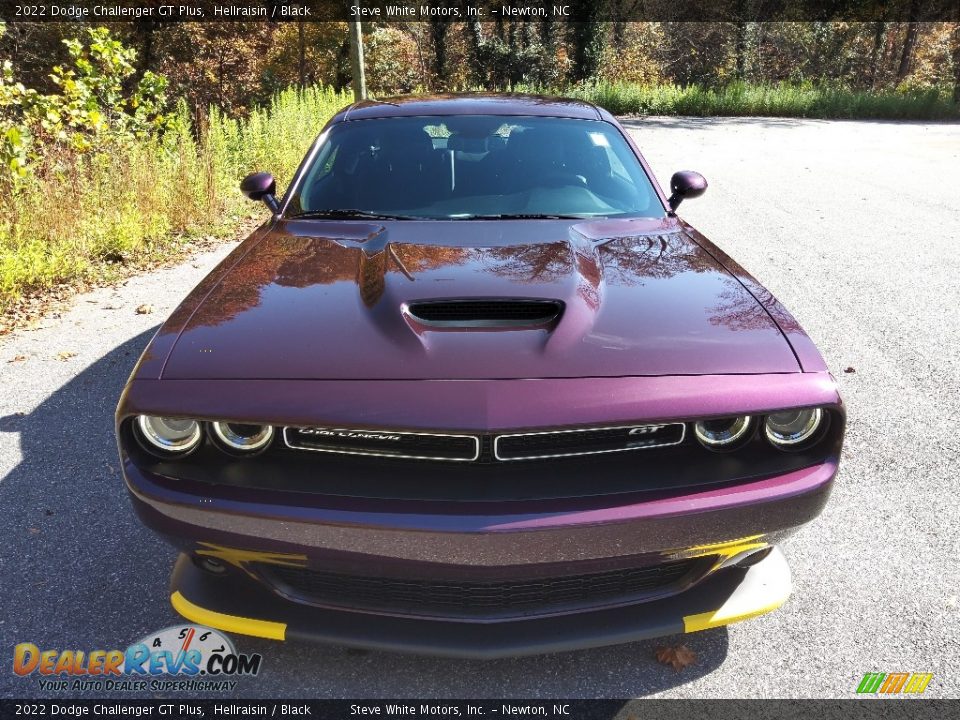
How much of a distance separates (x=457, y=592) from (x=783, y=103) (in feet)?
82.9

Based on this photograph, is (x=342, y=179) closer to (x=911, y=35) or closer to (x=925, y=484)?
(x=925, y=484)

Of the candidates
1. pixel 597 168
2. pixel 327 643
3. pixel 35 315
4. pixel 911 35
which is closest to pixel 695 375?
pixel 327 643

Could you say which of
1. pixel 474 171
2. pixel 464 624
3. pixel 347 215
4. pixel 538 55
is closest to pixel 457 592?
pixel 464 624

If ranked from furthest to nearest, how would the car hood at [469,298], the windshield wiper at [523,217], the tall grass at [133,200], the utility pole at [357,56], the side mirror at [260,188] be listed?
the utility pole at [357,56] → the tall grass at [133,200] → the side mirror at [260,188] → the windshield wiper at [523,217] → the car hood at [469,298]

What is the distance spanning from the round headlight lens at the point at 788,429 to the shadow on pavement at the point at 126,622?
754 mm

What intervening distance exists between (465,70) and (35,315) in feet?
90.2

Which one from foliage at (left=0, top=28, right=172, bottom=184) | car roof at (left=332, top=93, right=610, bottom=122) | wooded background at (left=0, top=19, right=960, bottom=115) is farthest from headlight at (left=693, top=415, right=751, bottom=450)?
wooded background at (left=0, top=19, right=960, bottom=115)

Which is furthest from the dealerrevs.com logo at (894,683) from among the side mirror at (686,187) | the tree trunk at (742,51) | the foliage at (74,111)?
the tree trunk at (742,51)

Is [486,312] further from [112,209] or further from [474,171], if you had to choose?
[112,209]

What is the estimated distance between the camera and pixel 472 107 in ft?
12.1

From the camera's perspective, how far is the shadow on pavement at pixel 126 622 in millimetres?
2131

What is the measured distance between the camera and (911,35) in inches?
1278

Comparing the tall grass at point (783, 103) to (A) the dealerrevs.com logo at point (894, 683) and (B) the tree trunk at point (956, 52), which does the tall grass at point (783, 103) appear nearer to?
(B) the tree trunk at point (956, 52)

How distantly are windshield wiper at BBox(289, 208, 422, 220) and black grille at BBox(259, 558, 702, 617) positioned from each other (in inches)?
61.6
